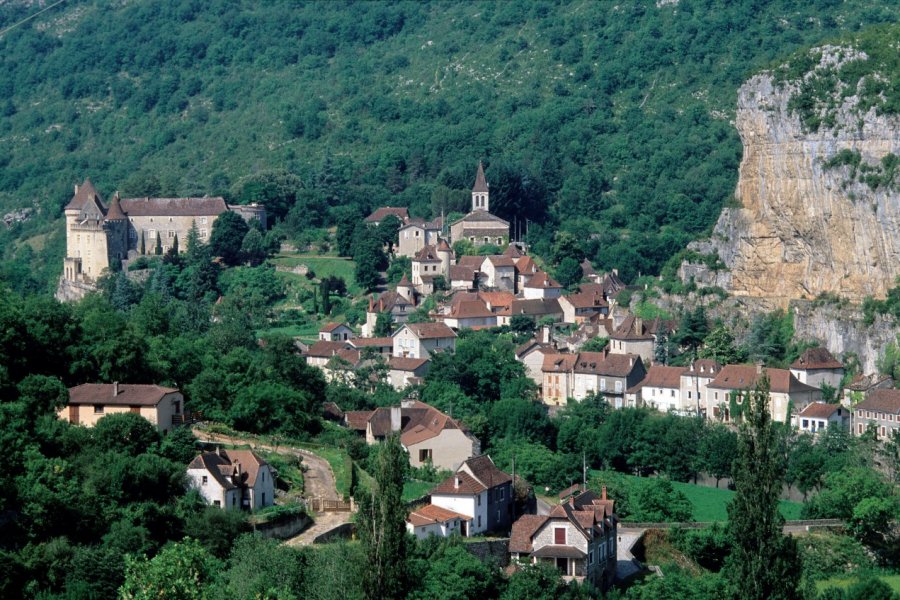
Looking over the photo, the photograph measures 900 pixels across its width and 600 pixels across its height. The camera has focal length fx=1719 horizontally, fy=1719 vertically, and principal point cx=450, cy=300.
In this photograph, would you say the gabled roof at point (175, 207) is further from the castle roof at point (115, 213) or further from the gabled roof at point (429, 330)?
the gabled roof at point (429, 330)

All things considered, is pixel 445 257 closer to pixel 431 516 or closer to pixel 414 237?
pixel 414 237

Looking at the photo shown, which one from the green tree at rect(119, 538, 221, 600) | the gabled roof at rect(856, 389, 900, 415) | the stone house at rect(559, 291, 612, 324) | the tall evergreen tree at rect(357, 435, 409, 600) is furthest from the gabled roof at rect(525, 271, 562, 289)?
the green tree at rect(119, 538, 221, 600)

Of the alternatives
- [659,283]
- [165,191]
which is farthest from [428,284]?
[165,191]

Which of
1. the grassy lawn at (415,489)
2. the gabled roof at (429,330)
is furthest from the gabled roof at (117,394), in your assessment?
the gabled roof at (429,330)

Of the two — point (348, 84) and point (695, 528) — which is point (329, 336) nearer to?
Answer: point (695, 528)

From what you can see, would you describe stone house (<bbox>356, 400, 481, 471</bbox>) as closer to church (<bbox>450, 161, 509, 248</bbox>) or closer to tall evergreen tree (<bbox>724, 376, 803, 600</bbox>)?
tall evergreen tree (<bbox>724, 376, 803, 600</bbox>)

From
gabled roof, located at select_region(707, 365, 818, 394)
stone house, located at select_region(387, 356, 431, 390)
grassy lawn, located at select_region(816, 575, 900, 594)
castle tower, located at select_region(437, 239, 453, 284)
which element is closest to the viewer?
grassy lawn, located at select_region(816, 575, 900, 594)
